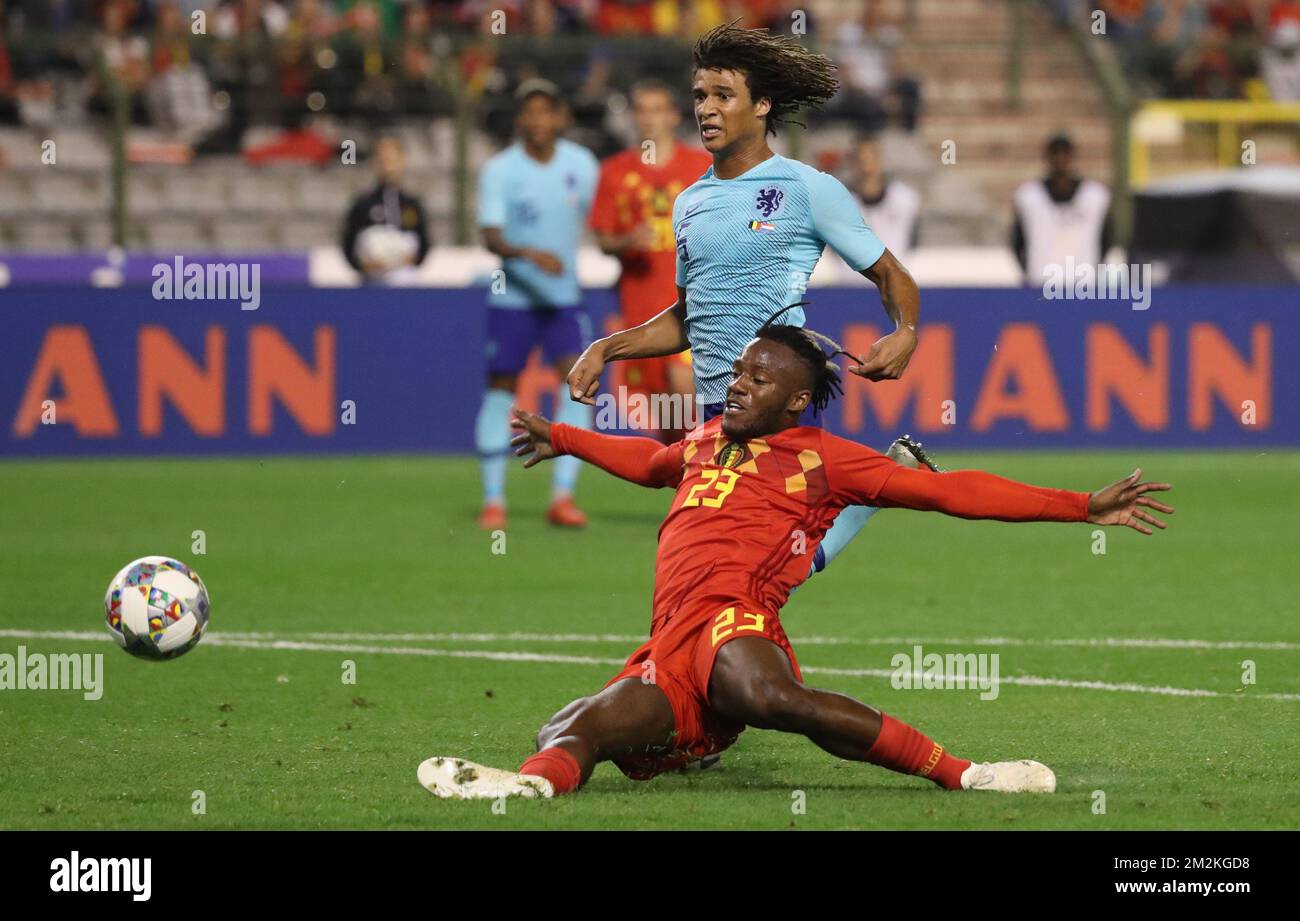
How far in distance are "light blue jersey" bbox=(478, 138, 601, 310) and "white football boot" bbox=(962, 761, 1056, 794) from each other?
6946 mm

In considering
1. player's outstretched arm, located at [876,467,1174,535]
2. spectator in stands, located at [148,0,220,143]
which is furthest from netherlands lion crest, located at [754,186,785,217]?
spectator in stands, located at [148,0,220,143]

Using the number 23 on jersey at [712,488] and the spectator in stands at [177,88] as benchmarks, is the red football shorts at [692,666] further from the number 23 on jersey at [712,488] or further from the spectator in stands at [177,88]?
the spectator in stands at [177,88]

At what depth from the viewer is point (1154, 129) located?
20.6m

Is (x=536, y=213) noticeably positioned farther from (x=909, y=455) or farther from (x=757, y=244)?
(x=909, y=455)

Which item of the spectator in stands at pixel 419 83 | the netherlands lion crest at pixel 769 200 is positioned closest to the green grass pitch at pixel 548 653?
the netherlands lion crest at pixel 769 200

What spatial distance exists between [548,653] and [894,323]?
2563 mm

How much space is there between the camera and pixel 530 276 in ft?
41.5

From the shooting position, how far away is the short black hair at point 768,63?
679cm

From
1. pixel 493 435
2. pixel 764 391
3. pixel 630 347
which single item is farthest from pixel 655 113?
pixel 764 391

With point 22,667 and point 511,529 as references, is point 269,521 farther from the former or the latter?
point 22,667

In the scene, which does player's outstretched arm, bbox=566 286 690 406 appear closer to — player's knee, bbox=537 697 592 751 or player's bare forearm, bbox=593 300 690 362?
player's bare forearm, bbox=593 300 690 362

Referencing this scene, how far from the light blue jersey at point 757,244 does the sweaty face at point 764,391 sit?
0.70 metres

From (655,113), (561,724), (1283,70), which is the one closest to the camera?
(561,724)

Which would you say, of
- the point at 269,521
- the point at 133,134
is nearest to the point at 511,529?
the point at 269,521
